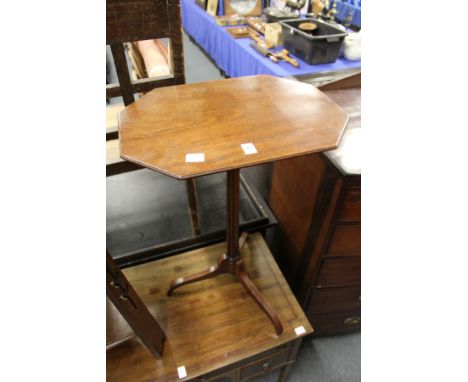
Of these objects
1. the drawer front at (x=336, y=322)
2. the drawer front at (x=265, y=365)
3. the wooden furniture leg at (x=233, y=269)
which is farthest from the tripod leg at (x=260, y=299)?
the drawer front at (x=336, y=322)

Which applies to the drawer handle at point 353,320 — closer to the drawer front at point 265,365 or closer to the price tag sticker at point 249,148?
the drawer front at point 265,365

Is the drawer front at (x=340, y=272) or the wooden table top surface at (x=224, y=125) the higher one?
the wooden table top surface at (x=224, y=125)

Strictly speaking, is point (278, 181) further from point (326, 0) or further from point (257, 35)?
point (326, 0)

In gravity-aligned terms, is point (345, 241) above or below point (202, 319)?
above

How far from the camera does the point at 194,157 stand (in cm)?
59

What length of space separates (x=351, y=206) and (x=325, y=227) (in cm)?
13

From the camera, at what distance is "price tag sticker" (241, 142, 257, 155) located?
1.98 feet

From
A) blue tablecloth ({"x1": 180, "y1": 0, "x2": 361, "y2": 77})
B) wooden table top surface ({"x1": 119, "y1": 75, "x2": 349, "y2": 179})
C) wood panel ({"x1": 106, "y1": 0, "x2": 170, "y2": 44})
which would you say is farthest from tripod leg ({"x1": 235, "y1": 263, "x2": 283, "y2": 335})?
blue tablecloth ({"x1": 180, "y1": 0, "x2": 361, "y2": 77})

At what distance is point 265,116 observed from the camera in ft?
2.34

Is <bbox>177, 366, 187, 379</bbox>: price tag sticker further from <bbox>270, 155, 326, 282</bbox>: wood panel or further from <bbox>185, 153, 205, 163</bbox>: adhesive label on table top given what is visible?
<bbox>185, 153, 205, 163</bbox>: adhesive label on table top

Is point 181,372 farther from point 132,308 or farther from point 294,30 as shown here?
point 294,30

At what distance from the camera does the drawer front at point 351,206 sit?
880 millimetres

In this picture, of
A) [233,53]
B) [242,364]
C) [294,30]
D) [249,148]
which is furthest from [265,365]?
[233,53]
